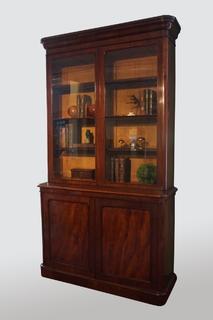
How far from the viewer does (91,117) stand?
110 inches

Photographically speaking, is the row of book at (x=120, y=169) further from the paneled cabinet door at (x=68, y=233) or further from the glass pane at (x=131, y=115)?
the paneled cabinet door at (x=68, y=233)

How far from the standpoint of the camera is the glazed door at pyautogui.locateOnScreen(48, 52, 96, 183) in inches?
111

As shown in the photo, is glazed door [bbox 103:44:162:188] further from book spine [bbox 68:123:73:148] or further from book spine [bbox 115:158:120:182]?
book spine [bbox 68:123:73:148]

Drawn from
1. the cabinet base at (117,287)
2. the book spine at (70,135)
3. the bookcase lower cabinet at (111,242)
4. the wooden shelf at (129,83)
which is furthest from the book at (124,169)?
the cabinet base at (117,287)

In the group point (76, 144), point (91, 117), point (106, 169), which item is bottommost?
point (106, 169)

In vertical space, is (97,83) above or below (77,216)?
above

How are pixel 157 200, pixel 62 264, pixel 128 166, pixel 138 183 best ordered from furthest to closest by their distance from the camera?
pixel 62 264, pixel 128 166, pixel 138 183, pixel 157 200

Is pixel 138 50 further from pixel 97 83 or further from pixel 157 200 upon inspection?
pixel 157 200

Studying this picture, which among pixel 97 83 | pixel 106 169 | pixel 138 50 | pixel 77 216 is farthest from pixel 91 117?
pixel 77 216

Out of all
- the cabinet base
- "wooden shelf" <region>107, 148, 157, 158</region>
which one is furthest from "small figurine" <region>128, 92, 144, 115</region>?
the cabinet base

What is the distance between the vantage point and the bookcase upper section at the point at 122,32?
2.32 m

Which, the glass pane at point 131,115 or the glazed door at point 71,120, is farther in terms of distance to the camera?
the glazed door at point 71,120

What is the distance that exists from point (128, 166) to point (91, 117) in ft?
1.99

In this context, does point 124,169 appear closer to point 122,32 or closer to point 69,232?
point 69,232
